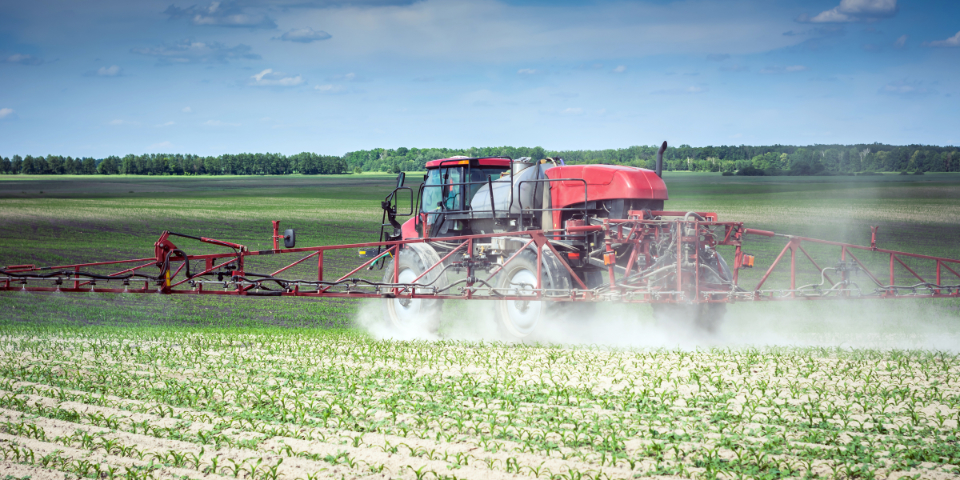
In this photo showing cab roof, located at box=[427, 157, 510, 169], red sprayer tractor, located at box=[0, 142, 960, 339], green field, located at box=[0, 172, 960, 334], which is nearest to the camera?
red sprayer tractor, located at box=[0, 142, 960, 339]

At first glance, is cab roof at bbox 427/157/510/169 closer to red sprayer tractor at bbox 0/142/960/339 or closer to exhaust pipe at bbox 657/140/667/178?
red sprayer tractor at bbox 0/142/960/339

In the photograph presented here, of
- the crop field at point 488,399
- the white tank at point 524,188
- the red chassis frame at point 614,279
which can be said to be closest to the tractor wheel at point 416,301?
the crop field at point 488,399

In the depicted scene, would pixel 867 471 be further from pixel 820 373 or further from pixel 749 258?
pixel 749 258

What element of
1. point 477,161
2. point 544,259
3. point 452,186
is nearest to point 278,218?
point 452,186

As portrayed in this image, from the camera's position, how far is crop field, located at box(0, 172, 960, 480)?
5.98m

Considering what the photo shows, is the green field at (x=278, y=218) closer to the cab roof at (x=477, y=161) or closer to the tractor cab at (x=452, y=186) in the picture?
the tractor cab at (x=452, y=186)

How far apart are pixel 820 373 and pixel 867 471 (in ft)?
12.1

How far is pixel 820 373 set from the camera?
9.03 m

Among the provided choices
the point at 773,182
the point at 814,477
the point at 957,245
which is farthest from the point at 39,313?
the point at 773,182

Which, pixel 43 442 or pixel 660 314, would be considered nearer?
pixel 43 442

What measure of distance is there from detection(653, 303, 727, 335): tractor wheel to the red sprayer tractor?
2cm

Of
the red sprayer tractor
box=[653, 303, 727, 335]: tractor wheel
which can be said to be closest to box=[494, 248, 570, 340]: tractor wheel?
the red sprayer tractor

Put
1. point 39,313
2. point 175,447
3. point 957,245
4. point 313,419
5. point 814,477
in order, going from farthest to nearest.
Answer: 1. point 957,245
2. point 39,313
3. point 313,419
4. point 175,447
5. point 814,477

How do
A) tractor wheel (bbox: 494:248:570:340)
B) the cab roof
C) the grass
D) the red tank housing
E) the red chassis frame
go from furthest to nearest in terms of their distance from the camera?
the cab roof < the red tank housing < tractor wheel (bbox: 494:248:570:340) < the red chassis frame < the grass
